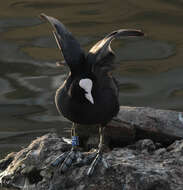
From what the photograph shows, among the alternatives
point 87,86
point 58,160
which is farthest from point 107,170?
point 87,86

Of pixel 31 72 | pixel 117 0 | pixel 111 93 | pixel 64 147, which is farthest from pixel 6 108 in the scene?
pixel 117 0

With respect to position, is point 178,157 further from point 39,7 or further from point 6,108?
point 39,7

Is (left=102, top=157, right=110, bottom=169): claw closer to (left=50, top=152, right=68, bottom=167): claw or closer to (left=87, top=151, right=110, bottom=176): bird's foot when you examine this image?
(left=87, top=151, right=110, bottom=176): bird's foot

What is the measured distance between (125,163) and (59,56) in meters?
4.83

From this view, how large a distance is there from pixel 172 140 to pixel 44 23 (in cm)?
538

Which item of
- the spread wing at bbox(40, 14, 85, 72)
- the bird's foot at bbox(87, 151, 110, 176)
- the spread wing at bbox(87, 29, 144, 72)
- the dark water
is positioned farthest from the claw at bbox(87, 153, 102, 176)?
the dark water

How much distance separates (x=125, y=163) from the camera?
5.77 meters

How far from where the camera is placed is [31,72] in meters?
9.97

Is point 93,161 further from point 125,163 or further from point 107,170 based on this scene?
point 125,163

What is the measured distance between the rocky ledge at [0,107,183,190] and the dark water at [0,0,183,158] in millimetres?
1222

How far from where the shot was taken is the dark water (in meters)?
8.70

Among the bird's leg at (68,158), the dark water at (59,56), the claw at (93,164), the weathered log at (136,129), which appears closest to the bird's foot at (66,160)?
the bird's leg at (68,158)

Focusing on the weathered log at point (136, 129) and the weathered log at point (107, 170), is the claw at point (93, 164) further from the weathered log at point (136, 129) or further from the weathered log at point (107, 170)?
the weathered log at point (136, 129)

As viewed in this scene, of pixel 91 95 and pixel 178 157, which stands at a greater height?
pixel 91 95
